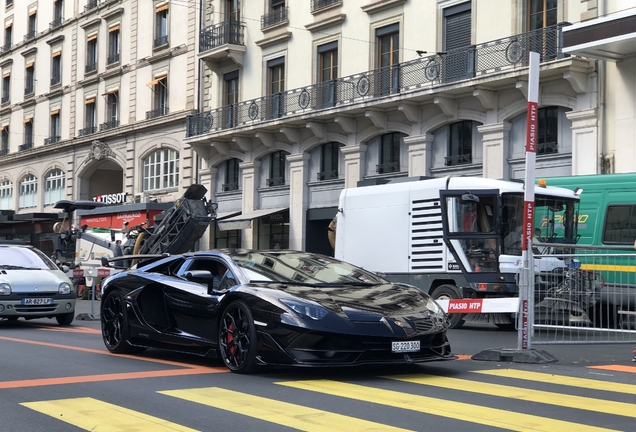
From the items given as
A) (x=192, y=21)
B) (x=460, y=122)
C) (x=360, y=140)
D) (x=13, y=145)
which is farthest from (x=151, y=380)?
(x=13, y=145)

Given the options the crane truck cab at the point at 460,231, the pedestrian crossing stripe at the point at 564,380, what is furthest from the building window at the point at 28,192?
the pedestrian crossing stripe at the point at 564,380

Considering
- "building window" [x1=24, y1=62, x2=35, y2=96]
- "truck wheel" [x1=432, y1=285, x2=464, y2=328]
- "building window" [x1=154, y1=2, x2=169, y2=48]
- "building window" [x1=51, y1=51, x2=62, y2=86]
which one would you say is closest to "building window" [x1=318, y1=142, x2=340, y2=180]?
"building window" [x1=154, y1=2, x2=169, y2=48]

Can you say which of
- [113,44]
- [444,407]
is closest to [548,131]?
[444,407]

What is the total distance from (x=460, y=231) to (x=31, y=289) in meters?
7.41

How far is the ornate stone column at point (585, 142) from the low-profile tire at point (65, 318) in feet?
42.8

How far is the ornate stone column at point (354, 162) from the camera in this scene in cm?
2903

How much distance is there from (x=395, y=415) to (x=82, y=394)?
2.65 meters

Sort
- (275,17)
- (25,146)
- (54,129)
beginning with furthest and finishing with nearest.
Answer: (25,146) → (54,129) → (275,17)

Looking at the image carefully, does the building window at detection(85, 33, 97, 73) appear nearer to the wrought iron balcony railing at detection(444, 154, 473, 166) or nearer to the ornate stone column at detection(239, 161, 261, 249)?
the ornate stone column at detection(239, 161, 261, 249)

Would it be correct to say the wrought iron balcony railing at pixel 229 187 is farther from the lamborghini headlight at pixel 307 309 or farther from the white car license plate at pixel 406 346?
the white car license plate at pixel 406 346

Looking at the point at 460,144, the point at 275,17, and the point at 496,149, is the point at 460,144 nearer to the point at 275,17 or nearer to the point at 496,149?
the point at 496,149

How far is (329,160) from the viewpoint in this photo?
30844mm

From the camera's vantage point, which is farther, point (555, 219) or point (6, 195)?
point (6, 195)

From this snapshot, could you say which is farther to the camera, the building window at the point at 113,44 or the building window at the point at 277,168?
the building window at the point at 113,44
